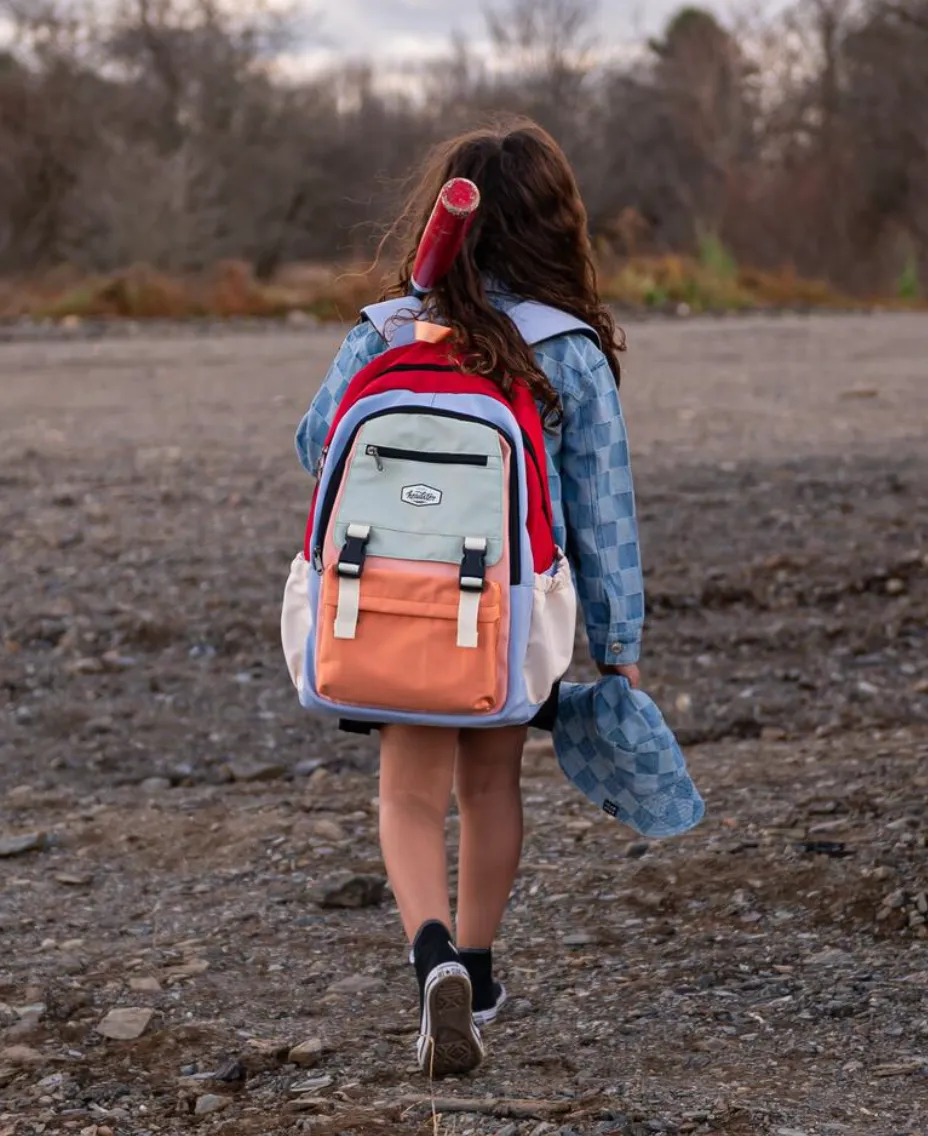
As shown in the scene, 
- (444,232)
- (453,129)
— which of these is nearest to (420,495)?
(444,232)

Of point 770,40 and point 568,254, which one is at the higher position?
point 770,40

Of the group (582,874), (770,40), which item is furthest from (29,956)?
(770,40)

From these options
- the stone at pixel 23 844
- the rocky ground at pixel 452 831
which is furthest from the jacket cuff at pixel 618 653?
the stone at pixel 23 844

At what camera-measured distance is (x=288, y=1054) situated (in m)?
3.02

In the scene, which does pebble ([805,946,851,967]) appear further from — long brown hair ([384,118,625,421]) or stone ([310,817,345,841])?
stone ([310,817,345,841])

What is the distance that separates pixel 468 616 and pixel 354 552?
0.65 feet

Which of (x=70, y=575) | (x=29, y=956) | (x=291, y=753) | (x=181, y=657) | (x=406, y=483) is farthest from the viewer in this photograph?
(x=70, y=575)

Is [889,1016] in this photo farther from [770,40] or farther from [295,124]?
[770,40]

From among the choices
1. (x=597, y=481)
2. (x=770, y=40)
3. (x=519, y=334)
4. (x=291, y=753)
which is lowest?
(x=291, y=753)

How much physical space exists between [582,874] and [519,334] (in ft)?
5.25

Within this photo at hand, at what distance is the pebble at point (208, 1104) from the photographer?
2.81 metres

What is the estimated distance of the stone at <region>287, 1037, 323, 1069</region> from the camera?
299cm

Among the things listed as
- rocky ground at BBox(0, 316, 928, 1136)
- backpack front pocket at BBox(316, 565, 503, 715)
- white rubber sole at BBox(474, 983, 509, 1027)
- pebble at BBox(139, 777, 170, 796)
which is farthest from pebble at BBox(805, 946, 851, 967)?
pebble at BBox(139, 777, 170, 796)

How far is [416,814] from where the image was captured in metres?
2.90
